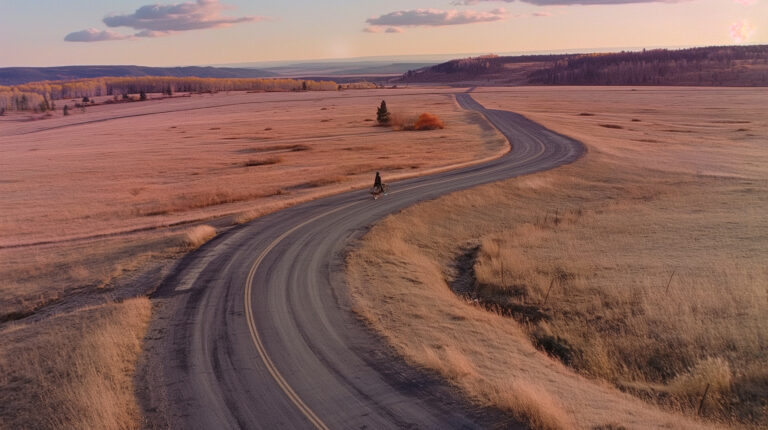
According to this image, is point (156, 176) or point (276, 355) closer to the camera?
point (276, 355)

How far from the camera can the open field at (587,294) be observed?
46.7 feet

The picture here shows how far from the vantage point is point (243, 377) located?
49.0ft

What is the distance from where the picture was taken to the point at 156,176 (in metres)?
61.2

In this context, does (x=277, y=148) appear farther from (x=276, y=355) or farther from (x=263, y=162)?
(x=276, y=355)

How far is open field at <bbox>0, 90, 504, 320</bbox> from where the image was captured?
94.1ft

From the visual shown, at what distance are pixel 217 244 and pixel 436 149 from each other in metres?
47.8

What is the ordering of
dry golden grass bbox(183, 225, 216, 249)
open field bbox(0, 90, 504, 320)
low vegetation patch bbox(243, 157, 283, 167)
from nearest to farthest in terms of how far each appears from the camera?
open field bbox(0, 90, 504, 320)
dry golden grass bbox(183, 225, 216, 249)
low vegetation patch bbox(243, 157, 283, 167)

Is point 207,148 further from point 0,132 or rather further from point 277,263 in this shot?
point 0,132

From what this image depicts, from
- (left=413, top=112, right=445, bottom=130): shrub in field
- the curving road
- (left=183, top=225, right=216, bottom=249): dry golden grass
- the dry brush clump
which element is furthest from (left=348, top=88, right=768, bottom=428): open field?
the dry brush clump

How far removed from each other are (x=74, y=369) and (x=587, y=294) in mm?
20164

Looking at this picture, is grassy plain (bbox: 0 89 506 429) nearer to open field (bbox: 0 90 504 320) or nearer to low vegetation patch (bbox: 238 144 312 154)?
open field (bbox: 0 90 504 320)

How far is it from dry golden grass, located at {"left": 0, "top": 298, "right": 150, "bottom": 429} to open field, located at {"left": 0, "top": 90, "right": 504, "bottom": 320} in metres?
4.92

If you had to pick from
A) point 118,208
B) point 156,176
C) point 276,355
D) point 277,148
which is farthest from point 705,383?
point 277,148

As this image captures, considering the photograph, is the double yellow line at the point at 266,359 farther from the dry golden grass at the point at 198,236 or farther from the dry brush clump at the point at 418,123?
the dry brush clump at the point at 418,123
